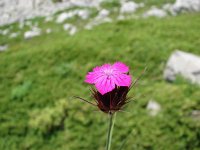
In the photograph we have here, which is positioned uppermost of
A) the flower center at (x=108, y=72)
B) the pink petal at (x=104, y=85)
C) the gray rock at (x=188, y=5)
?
the pink petal at (x=104, y=85)

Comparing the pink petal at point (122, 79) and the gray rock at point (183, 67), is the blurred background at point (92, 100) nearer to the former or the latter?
the gray rock at point (183, 67)

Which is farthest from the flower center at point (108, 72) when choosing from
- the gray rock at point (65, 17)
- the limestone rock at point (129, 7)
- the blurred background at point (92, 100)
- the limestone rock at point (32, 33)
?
the gray rock at point (65, 17)

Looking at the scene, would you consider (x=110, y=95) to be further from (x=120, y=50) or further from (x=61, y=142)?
(x=120, y=50)

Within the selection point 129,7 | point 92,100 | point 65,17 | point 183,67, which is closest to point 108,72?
point 92,100

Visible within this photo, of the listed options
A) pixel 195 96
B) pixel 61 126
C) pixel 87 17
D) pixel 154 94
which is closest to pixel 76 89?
pixel 61 126

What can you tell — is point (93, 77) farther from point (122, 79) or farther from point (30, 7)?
point (30, 7)

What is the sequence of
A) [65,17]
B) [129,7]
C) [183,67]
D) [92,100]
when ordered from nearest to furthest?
[92,100] → [183,67] → [129,7] → [65,17]
